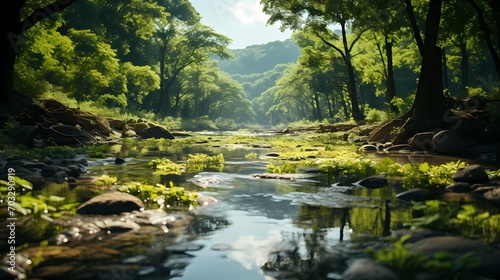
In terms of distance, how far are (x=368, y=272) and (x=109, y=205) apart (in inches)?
133

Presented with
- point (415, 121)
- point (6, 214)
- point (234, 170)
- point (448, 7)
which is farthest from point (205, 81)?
point (6, 214)

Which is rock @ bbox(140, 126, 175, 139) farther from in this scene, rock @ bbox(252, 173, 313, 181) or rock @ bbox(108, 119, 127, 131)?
rock @ bbox(252, 173, 313, 181)

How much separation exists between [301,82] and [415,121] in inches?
2475

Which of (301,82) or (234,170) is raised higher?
(301,82)

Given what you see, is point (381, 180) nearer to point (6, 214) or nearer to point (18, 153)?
point (6, 214)

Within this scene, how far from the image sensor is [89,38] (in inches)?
1187

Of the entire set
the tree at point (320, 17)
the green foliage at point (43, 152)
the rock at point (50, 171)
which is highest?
the tree at point (320, 17)

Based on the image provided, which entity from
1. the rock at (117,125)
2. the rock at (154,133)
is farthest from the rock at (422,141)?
the rock at (117,125)

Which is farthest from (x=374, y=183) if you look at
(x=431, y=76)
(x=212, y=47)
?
(x=212, y=47)

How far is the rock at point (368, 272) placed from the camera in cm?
314

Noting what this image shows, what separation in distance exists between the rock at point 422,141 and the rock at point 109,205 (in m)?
13.0

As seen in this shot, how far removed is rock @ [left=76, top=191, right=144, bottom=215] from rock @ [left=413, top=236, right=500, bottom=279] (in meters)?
3.42

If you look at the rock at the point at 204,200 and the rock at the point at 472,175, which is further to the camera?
the rock at the point at 472,175

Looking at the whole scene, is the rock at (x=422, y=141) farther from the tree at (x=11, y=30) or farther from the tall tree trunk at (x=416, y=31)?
the tree at (x=11, y=30)
